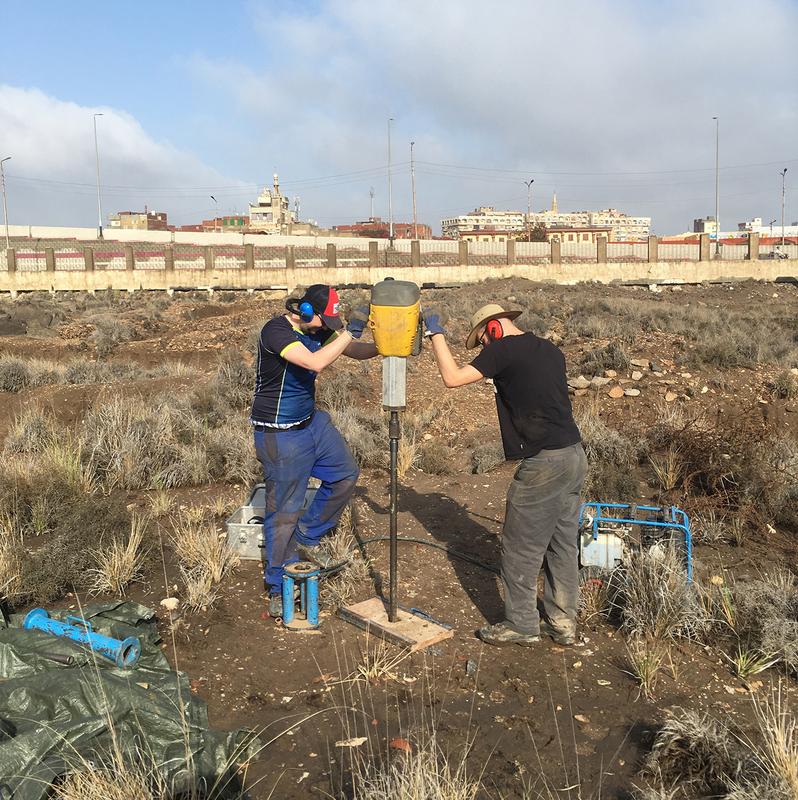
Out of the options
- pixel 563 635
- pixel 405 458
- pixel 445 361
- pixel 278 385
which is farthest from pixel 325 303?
pixel 405 458

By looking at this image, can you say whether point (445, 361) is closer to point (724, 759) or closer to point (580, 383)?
point (724, 759)

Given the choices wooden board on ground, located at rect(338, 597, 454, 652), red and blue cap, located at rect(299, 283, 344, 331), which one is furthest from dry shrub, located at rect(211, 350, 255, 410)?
wooden board on ground, located at rect(338, 597, 454, 652)

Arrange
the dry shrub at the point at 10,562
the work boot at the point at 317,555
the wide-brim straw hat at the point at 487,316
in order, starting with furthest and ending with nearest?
the work boot at the point at 317,555, the dry shrub at the point at 10,562, the wide-brim straw hat at the point at 487,316

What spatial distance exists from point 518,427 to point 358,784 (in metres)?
2.10

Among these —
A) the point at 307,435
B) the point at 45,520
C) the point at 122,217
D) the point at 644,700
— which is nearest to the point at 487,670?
the point at 644,700

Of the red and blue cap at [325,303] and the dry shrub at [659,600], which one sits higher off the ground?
the red and blue cap at [325,303]

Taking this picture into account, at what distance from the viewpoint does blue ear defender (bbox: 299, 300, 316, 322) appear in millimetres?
5039

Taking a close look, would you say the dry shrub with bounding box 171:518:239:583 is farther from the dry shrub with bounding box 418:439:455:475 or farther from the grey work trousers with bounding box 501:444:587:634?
the dry shrub with bounding box 418:439:455:475

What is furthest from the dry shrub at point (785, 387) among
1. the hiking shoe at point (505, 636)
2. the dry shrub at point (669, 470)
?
the hiking shoe at point (505, 636)

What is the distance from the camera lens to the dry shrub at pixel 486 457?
28.0 feet

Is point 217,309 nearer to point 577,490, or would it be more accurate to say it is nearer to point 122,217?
point 577,490

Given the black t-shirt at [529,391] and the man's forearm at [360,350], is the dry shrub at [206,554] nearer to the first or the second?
the man's forearm at [360,350]

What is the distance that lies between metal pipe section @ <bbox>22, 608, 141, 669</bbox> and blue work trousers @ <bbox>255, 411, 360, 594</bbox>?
114 cm

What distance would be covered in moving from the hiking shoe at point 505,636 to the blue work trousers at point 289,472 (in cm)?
137
